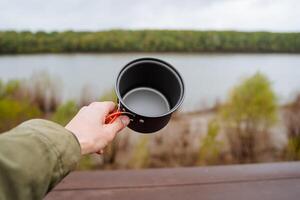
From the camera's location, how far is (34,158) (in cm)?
43

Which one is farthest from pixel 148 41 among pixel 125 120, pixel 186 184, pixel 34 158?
pixel 34 158

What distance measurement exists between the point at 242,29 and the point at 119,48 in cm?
77

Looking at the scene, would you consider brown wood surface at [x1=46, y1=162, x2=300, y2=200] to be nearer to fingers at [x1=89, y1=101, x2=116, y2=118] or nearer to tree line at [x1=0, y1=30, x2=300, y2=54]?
fingers at [x1=89, y1=101, x2=116, y2=118]

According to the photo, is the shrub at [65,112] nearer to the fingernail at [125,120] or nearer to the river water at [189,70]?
the river water at [189,70]

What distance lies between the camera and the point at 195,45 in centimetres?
286

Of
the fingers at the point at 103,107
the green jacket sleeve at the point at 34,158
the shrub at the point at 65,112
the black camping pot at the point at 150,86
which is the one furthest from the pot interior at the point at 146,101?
the shrub at the point at 65,112

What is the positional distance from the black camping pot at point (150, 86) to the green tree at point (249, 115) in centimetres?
203

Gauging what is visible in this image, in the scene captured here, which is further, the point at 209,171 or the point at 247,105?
the point at 247,105

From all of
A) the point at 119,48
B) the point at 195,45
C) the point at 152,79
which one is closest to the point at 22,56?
the point at 119,48

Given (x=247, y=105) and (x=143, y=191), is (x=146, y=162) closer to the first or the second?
(x=247, y=105)

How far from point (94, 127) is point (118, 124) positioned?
0.14ft

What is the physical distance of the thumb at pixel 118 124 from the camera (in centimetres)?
57

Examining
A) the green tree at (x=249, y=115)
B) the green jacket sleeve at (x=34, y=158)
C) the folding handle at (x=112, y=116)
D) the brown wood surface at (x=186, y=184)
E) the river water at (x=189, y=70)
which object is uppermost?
the green jacket sleeve at (x=34, y=158)

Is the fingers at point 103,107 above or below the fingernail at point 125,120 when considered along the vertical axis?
above
